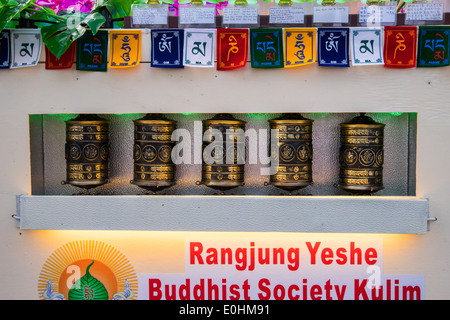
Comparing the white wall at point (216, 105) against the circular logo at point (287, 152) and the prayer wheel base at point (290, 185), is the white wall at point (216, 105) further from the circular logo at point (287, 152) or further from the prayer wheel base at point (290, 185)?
the prayer wheel base at point (290, 185)

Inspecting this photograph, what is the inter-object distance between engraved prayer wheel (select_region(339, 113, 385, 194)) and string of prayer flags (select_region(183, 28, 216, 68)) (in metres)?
0.61

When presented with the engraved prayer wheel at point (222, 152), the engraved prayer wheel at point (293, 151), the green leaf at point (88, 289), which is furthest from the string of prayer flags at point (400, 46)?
the green leaf at point (88, 289)

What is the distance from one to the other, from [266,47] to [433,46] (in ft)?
2.08

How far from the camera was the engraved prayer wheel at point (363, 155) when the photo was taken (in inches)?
69.1

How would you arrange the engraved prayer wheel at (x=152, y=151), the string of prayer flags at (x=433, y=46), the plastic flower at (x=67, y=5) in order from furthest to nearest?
the plastic flower at (x=67, y=5)
the engraved prayer wheel at (x=152, y=151)
the string of prayer flags at (x=433, y=46)

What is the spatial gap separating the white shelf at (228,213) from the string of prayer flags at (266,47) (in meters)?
0.53

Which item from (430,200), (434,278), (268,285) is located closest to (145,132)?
(268,285)

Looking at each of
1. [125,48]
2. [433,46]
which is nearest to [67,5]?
[125,48]

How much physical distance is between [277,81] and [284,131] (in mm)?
200

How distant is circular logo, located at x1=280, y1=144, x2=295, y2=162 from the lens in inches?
70.2

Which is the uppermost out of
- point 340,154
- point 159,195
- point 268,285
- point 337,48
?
point 337,48

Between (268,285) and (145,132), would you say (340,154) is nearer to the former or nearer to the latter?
(268,285)

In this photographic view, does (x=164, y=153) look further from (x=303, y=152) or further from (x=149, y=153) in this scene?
(x=303, y=152)

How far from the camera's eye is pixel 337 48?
1738 mm
